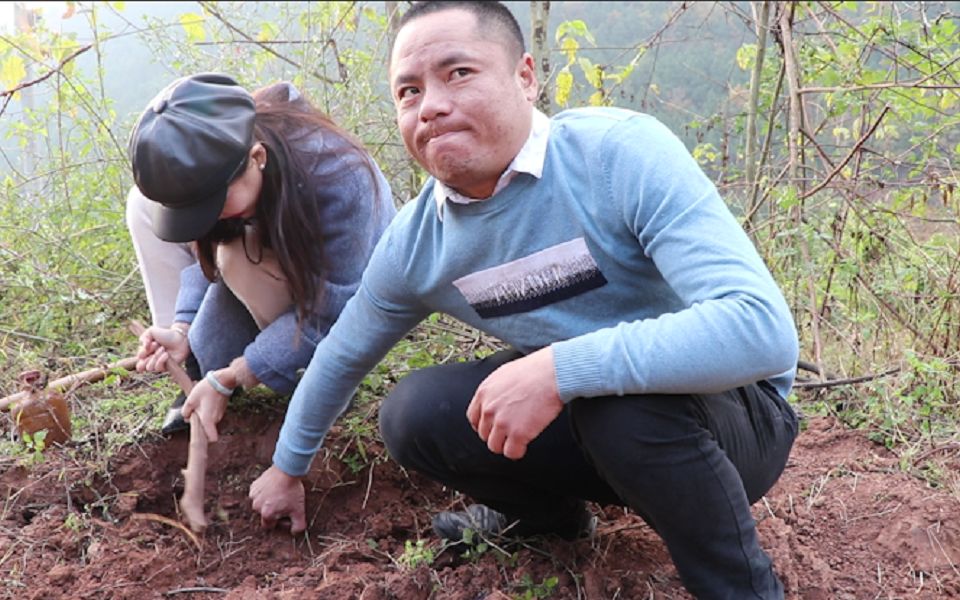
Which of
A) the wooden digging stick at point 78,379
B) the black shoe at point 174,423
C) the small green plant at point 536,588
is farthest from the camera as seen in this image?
the wooden digging stick at point 78,379

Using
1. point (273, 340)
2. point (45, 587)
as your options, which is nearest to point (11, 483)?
point (45, 587)

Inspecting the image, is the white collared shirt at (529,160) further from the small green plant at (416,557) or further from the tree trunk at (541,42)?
the tree trunk at (541,42)

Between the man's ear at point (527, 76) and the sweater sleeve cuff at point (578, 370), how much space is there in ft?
1.64

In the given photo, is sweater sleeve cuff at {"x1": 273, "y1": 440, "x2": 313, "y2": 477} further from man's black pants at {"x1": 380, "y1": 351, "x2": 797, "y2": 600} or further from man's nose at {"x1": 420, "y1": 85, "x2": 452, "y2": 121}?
man's nose at {"x1": 420, "y1": 85, "x2": 452, "y2": 121}

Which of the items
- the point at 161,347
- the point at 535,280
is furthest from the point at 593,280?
the point at 161,347

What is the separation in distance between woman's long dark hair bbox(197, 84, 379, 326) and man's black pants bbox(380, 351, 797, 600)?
0.50 meters

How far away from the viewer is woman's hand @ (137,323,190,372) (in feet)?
7.70

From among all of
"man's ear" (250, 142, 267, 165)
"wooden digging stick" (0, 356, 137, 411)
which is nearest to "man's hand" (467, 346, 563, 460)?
"man's ear" (250, 142, 267, 165)

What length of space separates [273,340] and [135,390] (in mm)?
878

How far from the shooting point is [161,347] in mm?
2398

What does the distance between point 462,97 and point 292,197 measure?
2.42ft

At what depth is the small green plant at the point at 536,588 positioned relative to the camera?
1.80 meters

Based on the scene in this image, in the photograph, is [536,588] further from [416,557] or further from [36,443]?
[36,443]

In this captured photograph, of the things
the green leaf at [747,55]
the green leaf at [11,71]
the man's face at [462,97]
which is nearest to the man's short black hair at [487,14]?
the man's face at [462,97]
